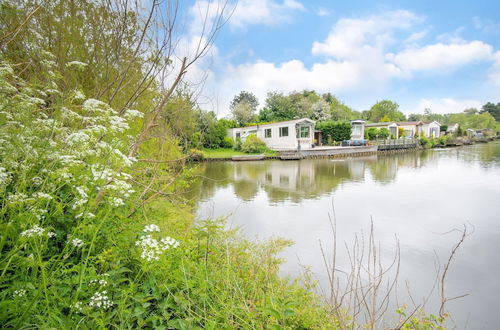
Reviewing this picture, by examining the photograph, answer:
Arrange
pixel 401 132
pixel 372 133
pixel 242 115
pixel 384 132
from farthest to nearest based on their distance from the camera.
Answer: pixel 401 132 < pixel 242 115 < pixel 372 133 < pixel 384 132

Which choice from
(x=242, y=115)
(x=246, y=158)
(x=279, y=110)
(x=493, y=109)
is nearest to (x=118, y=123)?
(x=246, y=158)

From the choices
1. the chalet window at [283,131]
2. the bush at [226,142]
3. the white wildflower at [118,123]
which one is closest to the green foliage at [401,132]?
the chalet window at [283,131]

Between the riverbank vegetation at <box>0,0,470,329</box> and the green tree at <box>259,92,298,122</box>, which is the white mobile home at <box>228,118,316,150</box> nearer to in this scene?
the green tree at <box>259,92,298,122</box>

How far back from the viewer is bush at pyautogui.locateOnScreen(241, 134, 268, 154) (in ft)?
80.3

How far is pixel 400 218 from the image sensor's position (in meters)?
6.51

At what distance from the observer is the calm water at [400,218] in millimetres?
3756

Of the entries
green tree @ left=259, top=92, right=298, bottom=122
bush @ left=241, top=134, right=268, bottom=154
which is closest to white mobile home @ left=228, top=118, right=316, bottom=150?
bush @ left=241, top=134, right=268, bottom=154

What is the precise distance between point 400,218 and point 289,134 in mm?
18646

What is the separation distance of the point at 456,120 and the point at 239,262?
81.8 meters

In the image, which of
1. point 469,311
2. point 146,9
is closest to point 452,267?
point 469,311

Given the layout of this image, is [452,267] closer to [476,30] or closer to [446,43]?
[446,43]

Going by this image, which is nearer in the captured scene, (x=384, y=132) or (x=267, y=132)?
(x=267, y=132)

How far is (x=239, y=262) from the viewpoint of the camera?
2.95 metres

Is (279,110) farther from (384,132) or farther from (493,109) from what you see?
(493,109)
